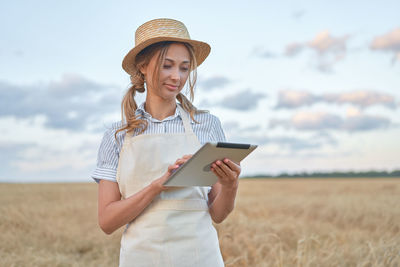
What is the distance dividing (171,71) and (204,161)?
534 mm

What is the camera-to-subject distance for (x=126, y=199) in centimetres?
175

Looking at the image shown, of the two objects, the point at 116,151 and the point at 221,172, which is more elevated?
the point at 116,151

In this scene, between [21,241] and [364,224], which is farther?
[364,224]

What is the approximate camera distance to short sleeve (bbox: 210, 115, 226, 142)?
202cm

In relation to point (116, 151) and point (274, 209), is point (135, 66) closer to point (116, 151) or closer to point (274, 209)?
point (116, 151)

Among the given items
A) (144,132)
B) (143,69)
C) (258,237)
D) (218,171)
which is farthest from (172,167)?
(258,237)

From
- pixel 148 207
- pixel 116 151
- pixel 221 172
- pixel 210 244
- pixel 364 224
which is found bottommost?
pixel 364 224

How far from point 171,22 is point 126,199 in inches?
34.1

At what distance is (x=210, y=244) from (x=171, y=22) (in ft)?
3.46

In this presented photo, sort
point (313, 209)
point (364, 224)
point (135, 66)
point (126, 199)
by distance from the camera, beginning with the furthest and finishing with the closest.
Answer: point (313, 209), point (364, 224), point (135, 66), point (126, 199)


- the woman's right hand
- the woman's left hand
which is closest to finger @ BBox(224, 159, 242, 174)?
the woman's left hand

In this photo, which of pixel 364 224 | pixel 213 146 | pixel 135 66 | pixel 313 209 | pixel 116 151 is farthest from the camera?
pixel 313 209

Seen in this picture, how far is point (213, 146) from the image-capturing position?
56.1 inches

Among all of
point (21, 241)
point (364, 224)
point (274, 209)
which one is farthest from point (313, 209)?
point (21, 241)
